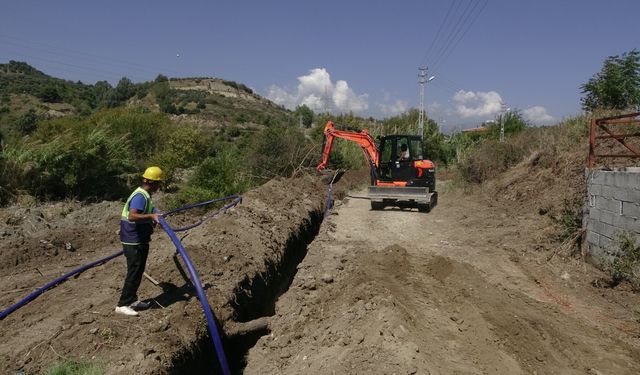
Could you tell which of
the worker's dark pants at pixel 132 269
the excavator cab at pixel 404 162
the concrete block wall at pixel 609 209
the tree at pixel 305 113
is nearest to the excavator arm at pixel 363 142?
the excavator cab at pixel 404 162

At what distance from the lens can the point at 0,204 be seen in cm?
1295

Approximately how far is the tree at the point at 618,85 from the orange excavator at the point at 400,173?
926cm

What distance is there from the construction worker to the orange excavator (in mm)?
9893

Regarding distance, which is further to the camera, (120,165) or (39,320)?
(120,165)

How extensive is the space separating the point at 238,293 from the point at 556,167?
11.9 m

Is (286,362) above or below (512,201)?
below

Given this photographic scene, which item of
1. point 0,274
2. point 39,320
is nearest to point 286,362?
point 39,320

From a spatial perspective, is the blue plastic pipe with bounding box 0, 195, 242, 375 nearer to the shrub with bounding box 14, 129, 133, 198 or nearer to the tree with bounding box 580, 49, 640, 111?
the shrub with bounding box 14, 129, 133, 198

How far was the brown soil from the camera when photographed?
16.9 feet

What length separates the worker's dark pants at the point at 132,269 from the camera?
5688mm

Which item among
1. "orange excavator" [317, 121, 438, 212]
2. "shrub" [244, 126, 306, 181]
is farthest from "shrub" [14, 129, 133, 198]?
"orange excavator" [317, 121, 438, 212]

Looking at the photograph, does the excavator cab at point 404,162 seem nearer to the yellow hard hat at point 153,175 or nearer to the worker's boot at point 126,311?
the yellow hard hat at point 153,175

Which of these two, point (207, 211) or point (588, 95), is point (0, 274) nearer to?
point (207, 211)

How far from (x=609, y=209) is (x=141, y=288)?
8138 millimetres
